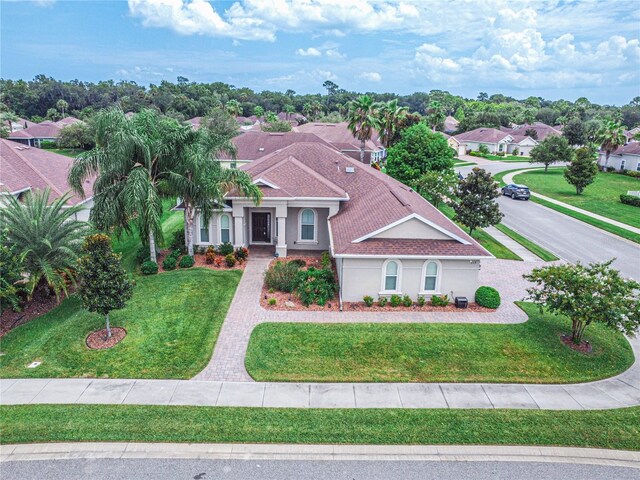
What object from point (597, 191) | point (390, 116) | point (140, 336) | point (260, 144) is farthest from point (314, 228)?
point (597, 191)

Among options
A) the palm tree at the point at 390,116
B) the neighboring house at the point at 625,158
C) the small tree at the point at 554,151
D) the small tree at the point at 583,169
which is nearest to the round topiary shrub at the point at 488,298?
the small tree at the point at 583,169

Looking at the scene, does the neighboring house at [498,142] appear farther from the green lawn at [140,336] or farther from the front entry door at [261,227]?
the green lawn at [140,336]

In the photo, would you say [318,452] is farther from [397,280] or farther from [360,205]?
[360,205]

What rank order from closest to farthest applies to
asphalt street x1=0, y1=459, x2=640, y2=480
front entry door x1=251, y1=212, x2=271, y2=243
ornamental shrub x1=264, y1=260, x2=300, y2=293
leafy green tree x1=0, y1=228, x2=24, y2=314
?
1. asphalt street x1=0, y1=459, x2=640, y2=480
2. leafy green tree x1=0, y1=228, x2=24, y2=314
3. ornamental shrub x1=264, y1=260, x2=300, y2=293
4. front entry door x1=251, y1=212, x2=271, y2=243

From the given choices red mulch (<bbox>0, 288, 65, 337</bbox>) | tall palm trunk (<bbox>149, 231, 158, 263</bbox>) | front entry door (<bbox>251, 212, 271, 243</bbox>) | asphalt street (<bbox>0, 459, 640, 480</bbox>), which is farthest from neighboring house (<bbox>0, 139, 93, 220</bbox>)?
asphalt street (<bbox>0, 459, 640, 480</bbox>)

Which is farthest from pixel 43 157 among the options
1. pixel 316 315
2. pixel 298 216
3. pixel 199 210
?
pixel 316 315

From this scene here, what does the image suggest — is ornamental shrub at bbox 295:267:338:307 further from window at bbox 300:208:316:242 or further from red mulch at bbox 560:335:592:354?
red mulch at bbox 560:335:592:354
